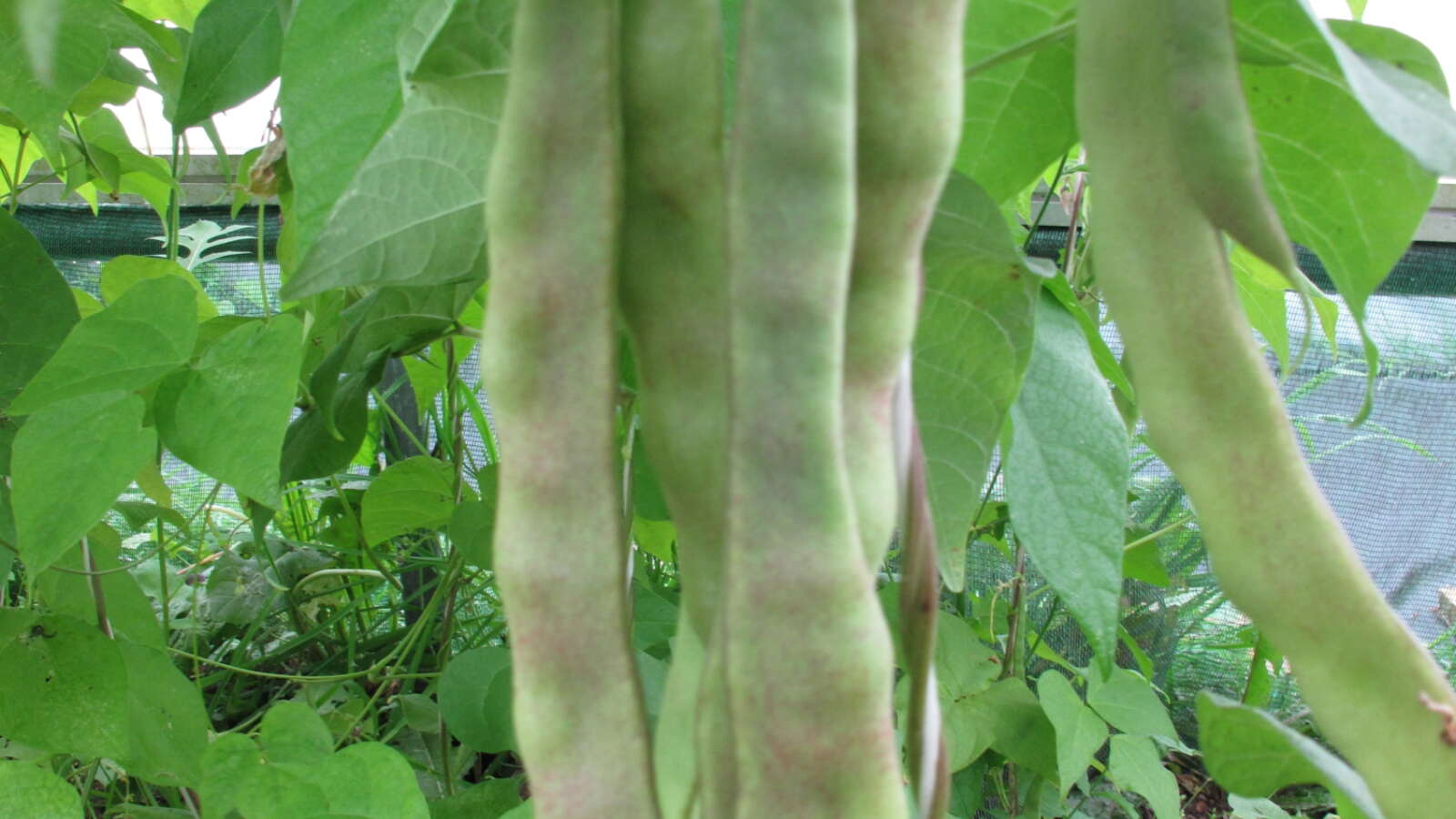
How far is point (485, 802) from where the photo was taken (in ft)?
2.65

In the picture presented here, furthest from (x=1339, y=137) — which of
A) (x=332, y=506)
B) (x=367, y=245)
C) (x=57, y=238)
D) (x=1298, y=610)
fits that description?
(x=57, y=238)

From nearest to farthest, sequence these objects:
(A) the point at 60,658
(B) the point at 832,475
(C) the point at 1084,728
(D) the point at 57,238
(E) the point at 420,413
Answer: (B) the point at 832,475, (A) the point at 60,658, (C) the point at 1084,728, (E) the point at 420,413, (D) the point at 57,238

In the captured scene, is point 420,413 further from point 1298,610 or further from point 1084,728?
point 1298,610

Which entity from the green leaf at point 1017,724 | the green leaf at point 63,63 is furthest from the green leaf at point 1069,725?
the green leaf at point 63,63

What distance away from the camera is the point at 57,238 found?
Answer: 5.11 feet

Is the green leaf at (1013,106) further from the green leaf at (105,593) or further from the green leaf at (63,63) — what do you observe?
the green leaf at (105,593)

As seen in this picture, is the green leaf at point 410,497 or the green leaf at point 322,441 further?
the green leaf at point 410,497

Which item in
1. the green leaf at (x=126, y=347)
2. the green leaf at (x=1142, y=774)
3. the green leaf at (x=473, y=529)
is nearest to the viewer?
the green leaf at (x=126, y=347)

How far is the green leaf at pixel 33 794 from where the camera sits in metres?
0.59

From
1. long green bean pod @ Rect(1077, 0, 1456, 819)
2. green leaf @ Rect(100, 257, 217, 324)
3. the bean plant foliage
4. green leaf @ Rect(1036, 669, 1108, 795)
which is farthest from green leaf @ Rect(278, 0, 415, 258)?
green leaf @ Rect(1036, 669, 1108, 795)

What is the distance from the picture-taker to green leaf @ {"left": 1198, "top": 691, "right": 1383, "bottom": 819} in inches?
9.8

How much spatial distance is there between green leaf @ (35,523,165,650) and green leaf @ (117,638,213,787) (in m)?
0.05

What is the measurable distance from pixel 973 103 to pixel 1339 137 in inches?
4.7

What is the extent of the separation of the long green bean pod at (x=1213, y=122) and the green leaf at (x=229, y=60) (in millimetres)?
424
